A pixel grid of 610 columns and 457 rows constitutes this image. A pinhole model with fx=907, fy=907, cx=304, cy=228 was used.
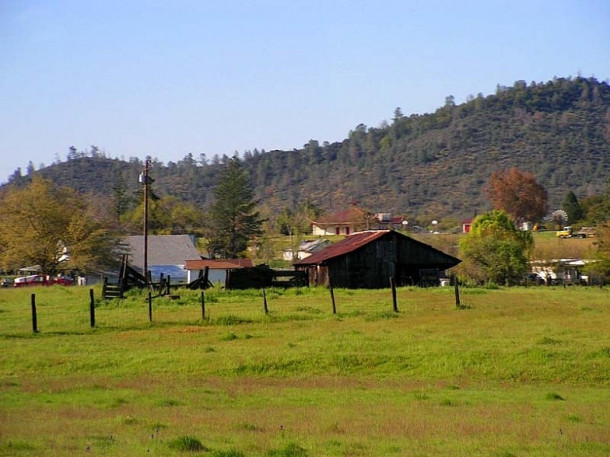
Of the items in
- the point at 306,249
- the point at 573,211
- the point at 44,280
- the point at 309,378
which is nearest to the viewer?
the point at 309,378

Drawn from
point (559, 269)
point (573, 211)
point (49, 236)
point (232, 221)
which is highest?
point (573, 211)

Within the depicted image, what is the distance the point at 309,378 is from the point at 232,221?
92.7 meters

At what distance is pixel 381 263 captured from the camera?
210ft

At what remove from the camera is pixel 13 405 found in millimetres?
18719

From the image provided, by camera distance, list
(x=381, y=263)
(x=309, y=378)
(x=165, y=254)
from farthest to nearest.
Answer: (x=165, y=254)
(x=381, y=263)
(x=309, y=378)

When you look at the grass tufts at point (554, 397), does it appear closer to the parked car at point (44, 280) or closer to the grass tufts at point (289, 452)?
the grass tufts at point (289, 452)

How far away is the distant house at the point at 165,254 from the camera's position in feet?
301

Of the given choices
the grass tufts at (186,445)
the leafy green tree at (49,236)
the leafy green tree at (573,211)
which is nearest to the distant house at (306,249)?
the leafy green tree at (49,236)

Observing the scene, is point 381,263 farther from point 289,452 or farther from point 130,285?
point 289,452

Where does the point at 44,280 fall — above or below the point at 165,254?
below

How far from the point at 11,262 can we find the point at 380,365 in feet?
208

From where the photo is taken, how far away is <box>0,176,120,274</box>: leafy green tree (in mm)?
82312

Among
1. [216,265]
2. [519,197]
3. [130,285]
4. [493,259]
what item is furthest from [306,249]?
[130,285]

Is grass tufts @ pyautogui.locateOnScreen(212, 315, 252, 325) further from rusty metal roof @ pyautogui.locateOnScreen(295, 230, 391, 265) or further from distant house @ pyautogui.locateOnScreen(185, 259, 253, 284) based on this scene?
distant house @ pyautogui.locateOnScreen(185, 259, 253, 284)
